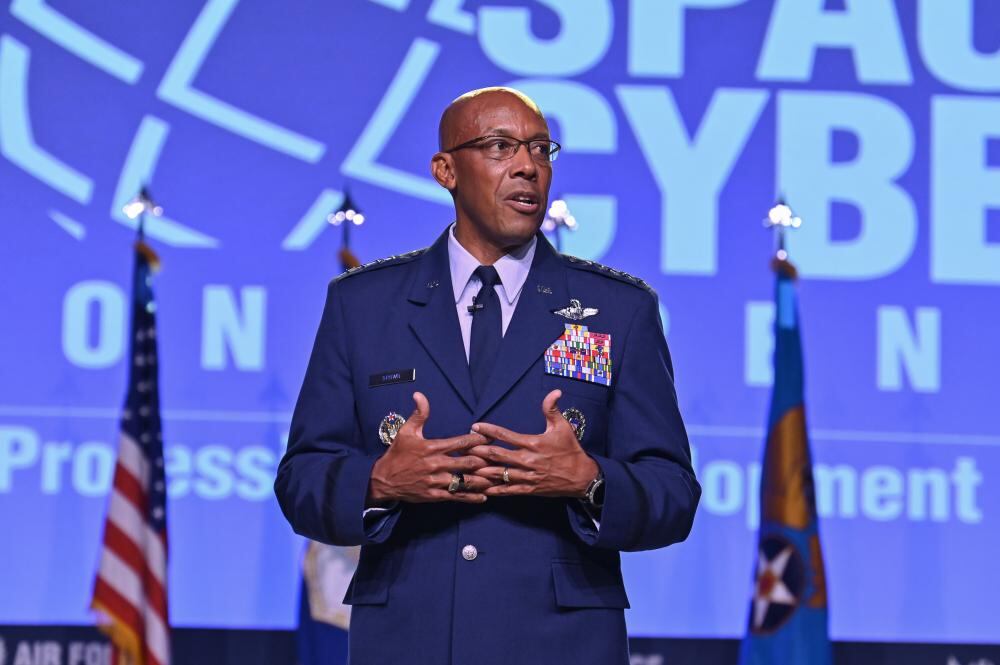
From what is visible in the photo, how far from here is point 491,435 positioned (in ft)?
5.68

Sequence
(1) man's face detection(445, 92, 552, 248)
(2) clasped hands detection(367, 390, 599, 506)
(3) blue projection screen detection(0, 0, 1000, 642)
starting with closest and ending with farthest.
Result: (2) clasped hands detection(367, 390, 599, 506) → (1) man's face detection(445, 92, 552, 248) → (3) blue projection screen detection(0, 0, 1000, 642)

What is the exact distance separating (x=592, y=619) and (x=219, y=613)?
A: 9.33 feet

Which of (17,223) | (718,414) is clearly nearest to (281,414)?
(17,223)

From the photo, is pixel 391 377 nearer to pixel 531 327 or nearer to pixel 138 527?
pixel 531 327

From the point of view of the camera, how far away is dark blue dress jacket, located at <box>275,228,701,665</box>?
1.82 metres

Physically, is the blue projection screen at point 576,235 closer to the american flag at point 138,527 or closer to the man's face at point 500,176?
the american flag at point 138,527

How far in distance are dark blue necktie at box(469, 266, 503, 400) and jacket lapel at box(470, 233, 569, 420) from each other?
0.07 ft

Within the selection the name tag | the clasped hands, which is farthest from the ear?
the clasped hands

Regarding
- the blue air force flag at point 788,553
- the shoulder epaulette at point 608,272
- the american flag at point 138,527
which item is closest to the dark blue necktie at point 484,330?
the shoulder epaulette at point 608,272

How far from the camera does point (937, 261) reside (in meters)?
4.57

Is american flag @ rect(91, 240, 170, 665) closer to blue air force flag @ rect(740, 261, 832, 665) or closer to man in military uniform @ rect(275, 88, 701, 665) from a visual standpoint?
blue air force flag @ rect(740, 261, 832, 665)

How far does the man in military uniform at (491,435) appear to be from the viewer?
1776mm

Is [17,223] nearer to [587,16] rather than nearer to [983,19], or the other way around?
[587,16]

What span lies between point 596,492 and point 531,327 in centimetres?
28
